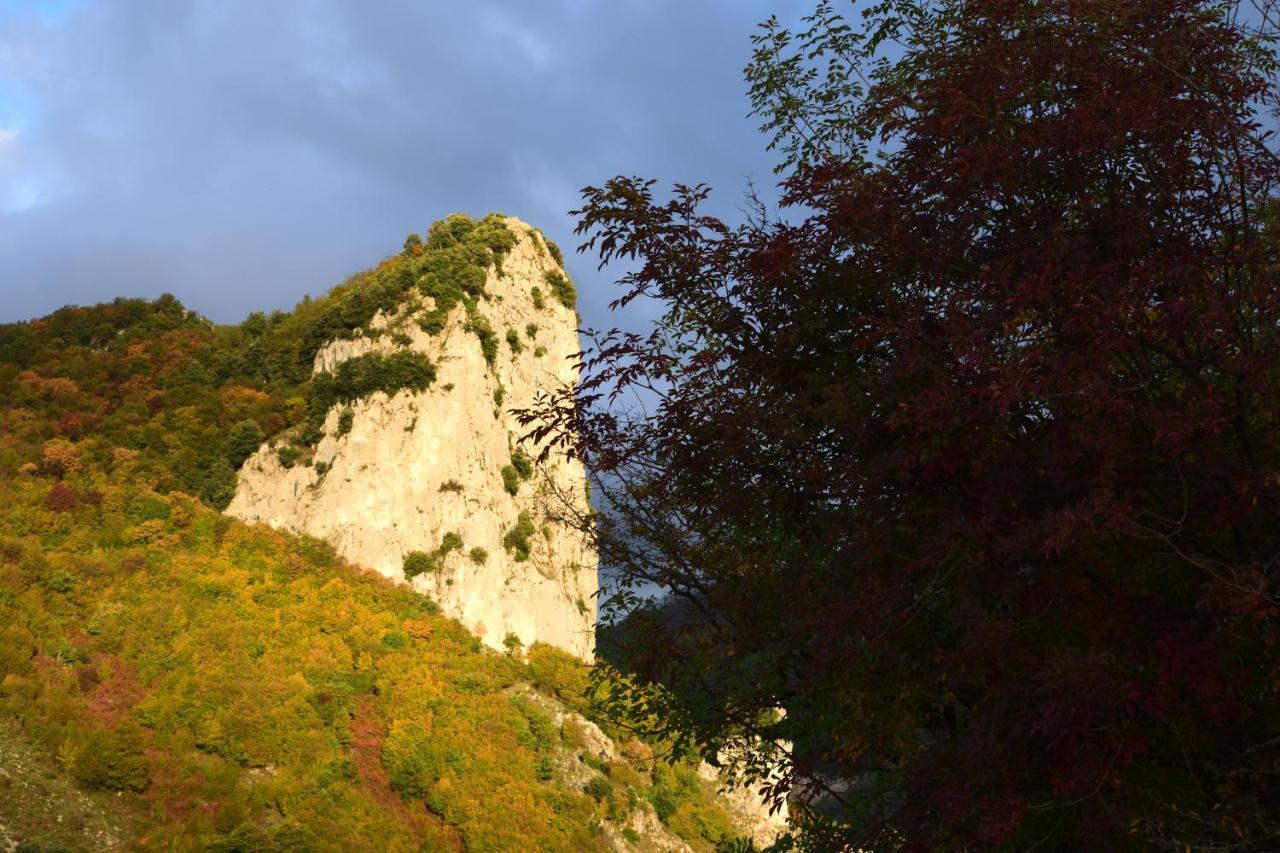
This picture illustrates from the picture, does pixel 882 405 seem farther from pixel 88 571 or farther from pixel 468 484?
pixel 468 484

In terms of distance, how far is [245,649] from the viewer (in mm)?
29125

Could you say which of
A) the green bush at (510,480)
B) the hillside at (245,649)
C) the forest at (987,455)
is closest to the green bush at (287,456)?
the hillside at (245,649)

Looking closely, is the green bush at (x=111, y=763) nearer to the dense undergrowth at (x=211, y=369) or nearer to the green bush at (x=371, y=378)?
the dense undergrowth at (x=211, y=369)

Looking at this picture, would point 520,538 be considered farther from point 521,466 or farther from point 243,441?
point 243,441

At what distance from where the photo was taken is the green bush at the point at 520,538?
135 ft

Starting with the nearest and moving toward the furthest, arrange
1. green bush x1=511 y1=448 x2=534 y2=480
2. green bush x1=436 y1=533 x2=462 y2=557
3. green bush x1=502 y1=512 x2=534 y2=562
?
green bush x1=436 y1=533 x2=462 y2=557, green bush x1=502 y1=512 x2=534 y2=562, green bush x1=511 y1=448 x2=534 y2=480

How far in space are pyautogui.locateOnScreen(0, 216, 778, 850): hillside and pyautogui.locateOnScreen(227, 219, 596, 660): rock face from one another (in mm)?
625

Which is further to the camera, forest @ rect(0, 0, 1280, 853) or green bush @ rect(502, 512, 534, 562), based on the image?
green bush @ rect(502, 512, 534, 562)

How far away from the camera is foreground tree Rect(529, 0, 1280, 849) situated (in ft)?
14.6

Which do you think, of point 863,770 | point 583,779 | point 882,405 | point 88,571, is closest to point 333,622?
point 88,571

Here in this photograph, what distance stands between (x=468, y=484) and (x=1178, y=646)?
123ft

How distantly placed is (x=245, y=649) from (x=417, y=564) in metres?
9.43

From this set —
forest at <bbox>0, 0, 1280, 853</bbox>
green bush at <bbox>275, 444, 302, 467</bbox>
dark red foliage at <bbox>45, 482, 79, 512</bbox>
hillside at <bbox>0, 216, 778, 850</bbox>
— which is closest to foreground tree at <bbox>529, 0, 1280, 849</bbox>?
forest at <bbox>0, 0, 1280, 853</bbox>

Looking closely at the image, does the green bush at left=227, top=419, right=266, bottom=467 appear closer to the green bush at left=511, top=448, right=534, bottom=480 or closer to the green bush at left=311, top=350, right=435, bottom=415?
the green bush at left=311, top=350, right=435, bottom=415
